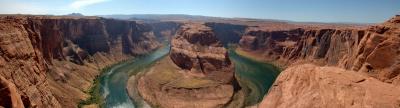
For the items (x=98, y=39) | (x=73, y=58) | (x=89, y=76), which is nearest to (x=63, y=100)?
(x=89, y=76)

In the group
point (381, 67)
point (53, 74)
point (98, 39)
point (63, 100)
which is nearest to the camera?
point (381, 67)

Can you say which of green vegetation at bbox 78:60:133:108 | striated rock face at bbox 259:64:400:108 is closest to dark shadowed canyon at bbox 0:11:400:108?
striated rock face at bbox 259:64:400:108

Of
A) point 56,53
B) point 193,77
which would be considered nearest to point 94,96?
point 56,53

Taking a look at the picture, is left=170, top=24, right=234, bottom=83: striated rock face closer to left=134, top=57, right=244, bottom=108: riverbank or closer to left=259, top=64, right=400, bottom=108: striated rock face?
left=134, top=57, right=244, bottom=108: riverbank

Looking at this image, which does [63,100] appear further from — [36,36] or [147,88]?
[147,88]

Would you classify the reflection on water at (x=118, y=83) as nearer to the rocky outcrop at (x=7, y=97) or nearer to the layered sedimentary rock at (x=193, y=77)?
the layered sedimentary rock at (x=193, y=77)

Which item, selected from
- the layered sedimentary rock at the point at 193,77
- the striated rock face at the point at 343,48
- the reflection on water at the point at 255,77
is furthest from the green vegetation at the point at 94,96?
the striated rock face at the point at 343,48
